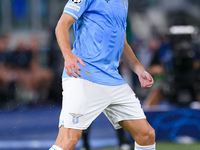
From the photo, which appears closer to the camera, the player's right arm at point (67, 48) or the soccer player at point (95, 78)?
the player's right arm at point (67, 48)

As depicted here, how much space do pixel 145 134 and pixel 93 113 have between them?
19.1 inches

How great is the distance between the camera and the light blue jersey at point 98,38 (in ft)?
12.5

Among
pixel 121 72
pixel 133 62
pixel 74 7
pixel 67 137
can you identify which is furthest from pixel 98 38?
pixel 121 72

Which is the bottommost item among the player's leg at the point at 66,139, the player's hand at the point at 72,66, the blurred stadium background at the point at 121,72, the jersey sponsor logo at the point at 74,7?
the blurred stadium background at the point at 121,72

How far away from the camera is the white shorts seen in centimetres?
369

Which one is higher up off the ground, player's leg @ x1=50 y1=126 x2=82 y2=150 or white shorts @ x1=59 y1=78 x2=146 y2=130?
white shorts @ x1=59 y1=78 x2=146 y2=130

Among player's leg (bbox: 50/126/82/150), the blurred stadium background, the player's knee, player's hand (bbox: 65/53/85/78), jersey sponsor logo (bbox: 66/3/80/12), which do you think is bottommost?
the blurred stadium background

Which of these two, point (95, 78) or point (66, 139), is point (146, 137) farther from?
point (66, 139)

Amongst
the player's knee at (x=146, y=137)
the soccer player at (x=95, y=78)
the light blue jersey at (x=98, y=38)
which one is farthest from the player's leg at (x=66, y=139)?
the player's knee at (x=146, y=137)

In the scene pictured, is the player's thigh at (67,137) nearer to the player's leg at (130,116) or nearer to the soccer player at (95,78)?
the soccer player at (95,78)

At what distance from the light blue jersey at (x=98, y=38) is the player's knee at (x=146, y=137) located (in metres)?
0.47

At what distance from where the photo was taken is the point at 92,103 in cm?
379

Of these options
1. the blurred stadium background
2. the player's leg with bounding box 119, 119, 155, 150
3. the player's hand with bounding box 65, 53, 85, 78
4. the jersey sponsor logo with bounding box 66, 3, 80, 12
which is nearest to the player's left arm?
the player's leg with bounding box 119, 119, 155, 150

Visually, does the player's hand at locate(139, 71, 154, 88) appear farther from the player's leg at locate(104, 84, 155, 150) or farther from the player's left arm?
the player's leg at locate(104, 84, 155, 150)
